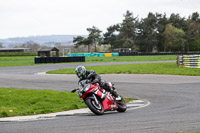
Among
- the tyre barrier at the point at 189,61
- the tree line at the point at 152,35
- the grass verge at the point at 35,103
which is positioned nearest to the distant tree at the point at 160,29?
the tree line at the point at 152,35

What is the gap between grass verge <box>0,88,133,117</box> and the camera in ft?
36.2

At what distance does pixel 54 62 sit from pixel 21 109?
39.0m

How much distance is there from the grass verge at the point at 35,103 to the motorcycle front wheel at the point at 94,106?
5.81 feet

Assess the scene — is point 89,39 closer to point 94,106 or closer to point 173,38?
point 173,38

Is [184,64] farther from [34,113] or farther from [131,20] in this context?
[131,20]

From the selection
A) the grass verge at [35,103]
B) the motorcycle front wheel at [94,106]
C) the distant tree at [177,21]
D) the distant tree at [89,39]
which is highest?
the distant tree at [177,21]

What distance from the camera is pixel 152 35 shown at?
10319cm

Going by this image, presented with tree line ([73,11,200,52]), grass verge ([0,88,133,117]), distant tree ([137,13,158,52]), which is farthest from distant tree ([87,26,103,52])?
grass verge ([0,88,133,117])

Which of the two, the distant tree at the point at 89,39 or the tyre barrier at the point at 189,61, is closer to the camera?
the tyre barrier at the point at 189,61

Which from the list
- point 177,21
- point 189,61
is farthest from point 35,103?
point 177,21

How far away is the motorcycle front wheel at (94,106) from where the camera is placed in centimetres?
1010

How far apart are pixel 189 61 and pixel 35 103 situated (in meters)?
21.5

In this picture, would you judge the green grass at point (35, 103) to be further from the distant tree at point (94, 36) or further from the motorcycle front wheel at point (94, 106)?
the distant tree at point (94, 36)

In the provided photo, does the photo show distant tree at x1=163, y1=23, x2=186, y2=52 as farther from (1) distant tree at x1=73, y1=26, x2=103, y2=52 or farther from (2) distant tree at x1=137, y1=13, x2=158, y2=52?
(1) distant tree at x1=73, y1=26, x2=103, y2=52
